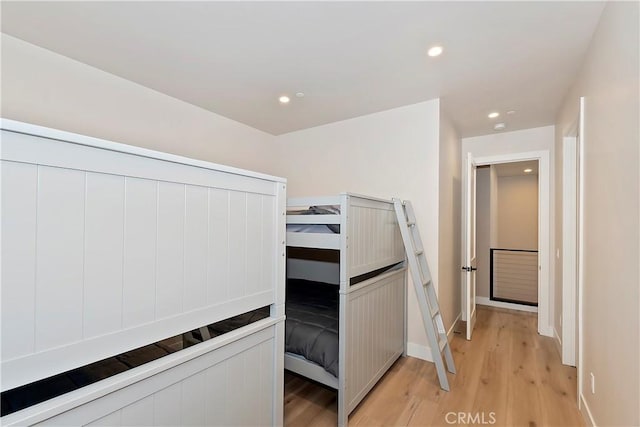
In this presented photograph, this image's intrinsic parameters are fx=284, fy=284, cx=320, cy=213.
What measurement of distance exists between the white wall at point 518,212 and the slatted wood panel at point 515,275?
38 centimetres

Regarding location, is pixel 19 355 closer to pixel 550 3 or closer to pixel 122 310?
pixel 122 310

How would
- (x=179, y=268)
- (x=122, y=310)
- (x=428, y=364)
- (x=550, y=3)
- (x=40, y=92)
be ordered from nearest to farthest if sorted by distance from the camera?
(x=122, y=310), (x=179, y=268), (x=550, y=3), (x=40, y=92), (x=428, y=364)

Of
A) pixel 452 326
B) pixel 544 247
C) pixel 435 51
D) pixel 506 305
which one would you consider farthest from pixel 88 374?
pixel 506 305

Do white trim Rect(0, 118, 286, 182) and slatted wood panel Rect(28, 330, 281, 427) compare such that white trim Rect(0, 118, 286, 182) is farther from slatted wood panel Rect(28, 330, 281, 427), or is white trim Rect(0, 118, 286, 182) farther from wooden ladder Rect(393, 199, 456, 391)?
wooden ladder Rect(393, 199, 456, 391)

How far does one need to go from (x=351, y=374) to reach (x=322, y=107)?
2511mm

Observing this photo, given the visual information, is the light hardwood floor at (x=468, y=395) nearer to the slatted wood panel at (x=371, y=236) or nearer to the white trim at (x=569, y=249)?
the white trim at (x=569, y=249)

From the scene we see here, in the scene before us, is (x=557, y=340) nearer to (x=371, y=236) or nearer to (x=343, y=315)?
(x=371, y=236)

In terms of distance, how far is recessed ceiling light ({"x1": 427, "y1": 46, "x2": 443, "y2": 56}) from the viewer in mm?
1989

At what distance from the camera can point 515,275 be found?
5.16 meters

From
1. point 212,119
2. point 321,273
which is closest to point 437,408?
point 321,273

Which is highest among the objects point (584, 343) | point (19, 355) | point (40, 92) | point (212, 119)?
point (212, 119)

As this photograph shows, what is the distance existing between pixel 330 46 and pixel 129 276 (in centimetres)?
186

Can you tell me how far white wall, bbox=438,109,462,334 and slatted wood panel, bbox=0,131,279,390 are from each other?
2319 millimetres

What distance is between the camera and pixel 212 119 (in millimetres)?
3250
